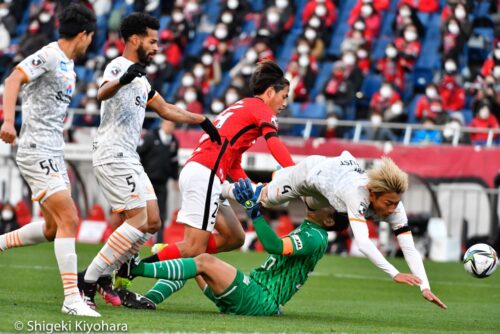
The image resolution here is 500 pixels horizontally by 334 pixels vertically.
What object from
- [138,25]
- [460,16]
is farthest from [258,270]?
[460,16]

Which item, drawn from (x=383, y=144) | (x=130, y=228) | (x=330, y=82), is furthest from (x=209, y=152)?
(x=330, y=82)

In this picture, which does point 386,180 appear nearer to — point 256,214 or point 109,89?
point 256,214

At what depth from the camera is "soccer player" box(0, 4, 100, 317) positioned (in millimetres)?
9055

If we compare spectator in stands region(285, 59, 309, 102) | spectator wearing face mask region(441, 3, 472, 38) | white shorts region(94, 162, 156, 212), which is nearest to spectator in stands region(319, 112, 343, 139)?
spectator in stands region(285, 59, 309, 102)

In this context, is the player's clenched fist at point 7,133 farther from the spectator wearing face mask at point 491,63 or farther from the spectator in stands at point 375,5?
the spectator in stands at point 375,5

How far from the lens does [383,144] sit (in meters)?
20.5

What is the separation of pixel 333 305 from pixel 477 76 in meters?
13.3

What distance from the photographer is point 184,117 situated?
1002 cm

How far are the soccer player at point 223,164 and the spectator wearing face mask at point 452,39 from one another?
46.1 feet

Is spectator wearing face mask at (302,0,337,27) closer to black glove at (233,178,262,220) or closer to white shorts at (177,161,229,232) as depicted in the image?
white shorts at (177,161,229,232)

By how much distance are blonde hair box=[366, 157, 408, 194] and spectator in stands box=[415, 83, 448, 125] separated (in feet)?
43.8

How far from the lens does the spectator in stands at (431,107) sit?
2244 centimetres

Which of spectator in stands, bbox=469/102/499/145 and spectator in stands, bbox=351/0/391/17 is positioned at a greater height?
spectator in stands, bbox=351/0/391/17

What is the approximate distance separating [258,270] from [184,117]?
1463 mm
